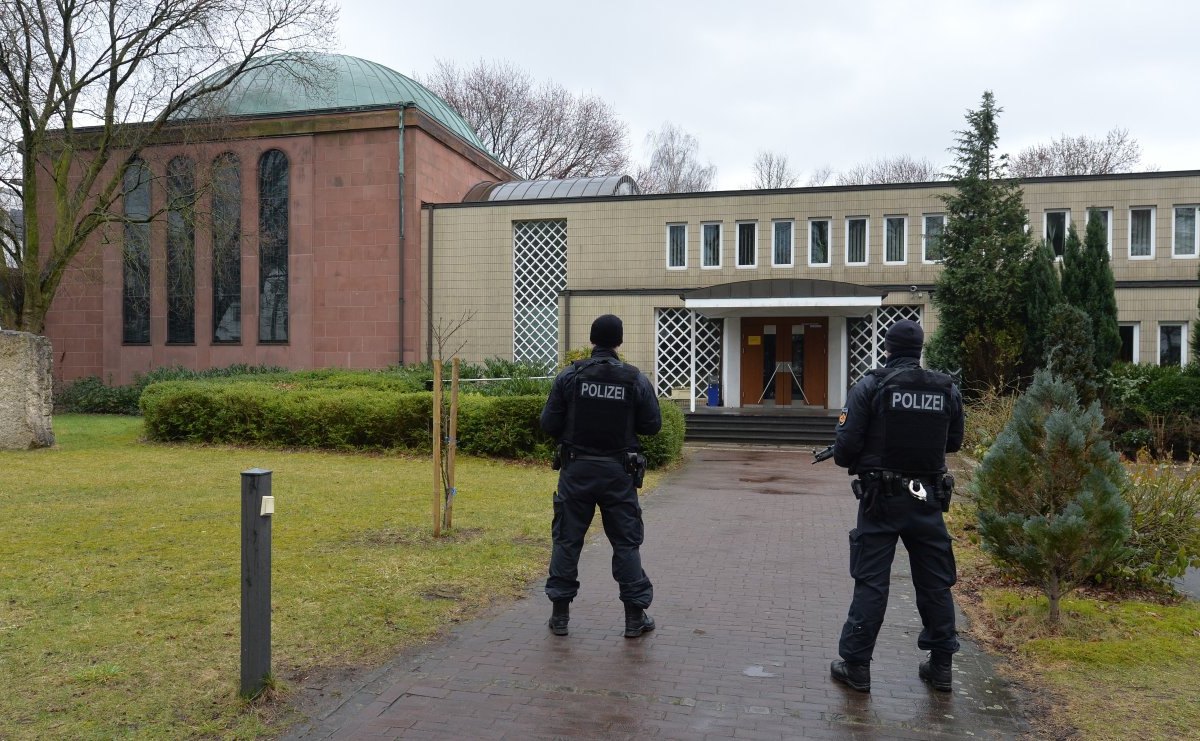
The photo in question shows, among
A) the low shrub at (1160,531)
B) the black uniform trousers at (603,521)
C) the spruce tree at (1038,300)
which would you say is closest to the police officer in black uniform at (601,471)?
the black uniform trousers at (603,521)

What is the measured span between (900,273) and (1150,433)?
726 centimetres

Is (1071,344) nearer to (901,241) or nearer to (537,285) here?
(901,241)

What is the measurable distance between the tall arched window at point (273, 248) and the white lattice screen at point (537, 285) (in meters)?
6.44

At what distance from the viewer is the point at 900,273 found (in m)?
21.7

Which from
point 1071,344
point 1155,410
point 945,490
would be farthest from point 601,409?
point 1155,410

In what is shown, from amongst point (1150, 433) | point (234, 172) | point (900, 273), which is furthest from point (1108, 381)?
point (234, 172)

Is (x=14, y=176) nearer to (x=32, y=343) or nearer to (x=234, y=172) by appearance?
(x=234, y=172)

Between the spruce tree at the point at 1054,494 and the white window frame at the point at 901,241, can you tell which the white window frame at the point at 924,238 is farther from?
the spruce tree at the point at 1054,494

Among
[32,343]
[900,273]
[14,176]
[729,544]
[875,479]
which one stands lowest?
[729,544]

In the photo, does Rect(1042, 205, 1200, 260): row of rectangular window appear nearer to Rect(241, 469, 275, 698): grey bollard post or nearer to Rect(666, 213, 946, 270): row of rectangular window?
Rect(666, 213, 946, 270): row of rectangular window

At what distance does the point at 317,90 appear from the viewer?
24.6 metres

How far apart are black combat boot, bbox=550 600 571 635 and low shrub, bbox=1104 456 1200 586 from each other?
13.0ft

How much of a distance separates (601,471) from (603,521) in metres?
0.30

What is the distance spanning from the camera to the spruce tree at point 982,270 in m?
17.9
